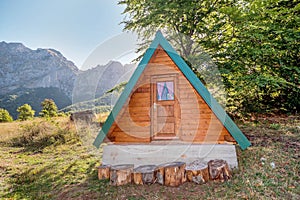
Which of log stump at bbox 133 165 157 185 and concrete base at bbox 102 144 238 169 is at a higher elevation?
concrete base at bbox 102 144 238 169

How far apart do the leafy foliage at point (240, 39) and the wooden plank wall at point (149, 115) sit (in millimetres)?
2575

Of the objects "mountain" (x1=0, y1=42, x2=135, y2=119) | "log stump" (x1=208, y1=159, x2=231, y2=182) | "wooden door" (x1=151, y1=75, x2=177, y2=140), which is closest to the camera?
"log stump" (x1=208, y1=159, x2=231, y2=182)

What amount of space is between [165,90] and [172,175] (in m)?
1.98

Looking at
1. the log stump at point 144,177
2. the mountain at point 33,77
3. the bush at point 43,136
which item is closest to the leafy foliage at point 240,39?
the log stump at point 144,177

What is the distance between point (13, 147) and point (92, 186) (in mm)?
7107

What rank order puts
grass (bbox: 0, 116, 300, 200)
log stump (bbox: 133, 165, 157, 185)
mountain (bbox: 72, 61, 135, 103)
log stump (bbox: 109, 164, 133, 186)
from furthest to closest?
mountain (bbox: 72, 61, 135, 103), log stump (bbox: 109, 164, 133, 186), log stump (bbox: 133, 165, 157, 185), grass (bbox: 0, 116, 300, 200)

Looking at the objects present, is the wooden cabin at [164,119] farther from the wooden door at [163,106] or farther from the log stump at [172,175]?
the log stump at [172,175]

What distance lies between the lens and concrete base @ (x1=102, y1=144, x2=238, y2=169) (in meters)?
4.16

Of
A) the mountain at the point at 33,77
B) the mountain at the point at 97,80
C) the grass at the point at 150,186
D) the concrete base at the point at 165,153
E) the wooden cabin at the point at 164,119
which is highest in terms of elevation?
the mountain at the point at 33,77

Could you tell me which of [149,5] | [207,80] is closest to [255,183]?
[207,80]

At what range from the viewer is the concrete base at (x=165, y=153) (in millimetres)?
4156

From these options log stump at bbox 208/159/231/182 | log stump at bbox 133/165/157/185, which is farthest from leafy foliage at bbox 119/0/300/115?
log stump at bbox 133/165/157/185

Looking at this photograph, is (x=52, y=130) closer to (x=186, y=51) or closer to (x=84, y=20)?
(x=84, y=20)

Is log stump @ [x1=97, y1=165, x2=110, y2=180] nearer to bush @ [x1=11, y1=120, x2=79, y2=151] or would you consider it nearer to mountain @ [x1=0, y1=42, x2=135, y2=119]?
bush @ [x1=11, y1=120, x2=79, y2=151]
